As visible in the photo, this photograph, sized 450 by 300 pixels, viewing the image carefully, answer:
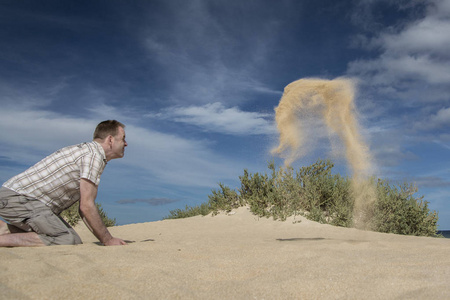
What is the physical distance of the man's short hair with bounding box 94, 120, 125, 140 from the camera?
14.9ft

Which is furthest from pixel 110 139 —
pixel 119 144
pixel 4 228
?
pixel 4 228

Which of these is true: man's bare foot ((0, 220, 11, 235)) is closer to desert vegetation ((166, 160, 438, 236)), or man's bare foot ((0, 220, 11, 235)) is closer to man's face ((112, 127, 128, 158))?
man's face ((112, 127, 128, 158))

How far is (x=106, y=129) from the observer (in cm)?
455

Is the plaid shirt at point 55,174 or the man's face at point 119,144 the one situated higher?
the man's face at point 119,144

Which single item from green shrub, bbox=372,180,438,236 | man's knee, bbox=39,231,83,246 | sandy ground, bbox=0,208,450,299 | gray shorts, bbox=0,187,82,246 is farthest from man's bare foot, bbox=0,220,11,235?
green shrub, bbox=372,180,438,236

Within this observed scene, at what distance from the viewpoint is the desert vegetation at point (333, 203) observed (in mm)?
7846

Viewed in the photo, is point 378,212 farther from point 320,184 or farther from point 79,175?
point 79,175

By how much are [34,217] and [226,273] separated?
268 cm

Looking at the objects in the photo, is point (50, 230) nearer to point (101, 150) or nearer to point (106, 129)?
point (101, 150)

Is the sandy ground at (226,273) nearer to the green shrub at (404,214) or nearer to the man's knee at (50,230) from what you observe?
the man's knee at (50,230)

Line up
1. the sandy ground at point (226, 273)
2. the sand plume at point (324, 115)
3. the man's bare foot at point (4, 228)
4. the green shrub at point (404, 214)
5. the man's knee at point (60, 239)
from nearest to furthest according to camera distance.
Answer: the sandy ground at point (226, 273)
the man's knee at point (60, 239)
the man's bare foot at point (4, 228)
the sand plume at point (324, 115)
the green shrub at point (404, 214)

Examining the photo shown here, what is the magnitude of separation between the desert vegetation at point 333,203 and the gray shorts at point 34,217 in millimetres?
4770

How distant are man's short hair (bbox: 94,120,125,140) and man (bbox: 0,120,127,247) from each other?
0.06 m

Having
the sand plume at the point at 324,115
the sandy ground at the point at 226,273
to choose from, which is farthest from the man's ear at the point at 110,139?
the sand plume at the point at 324,115
